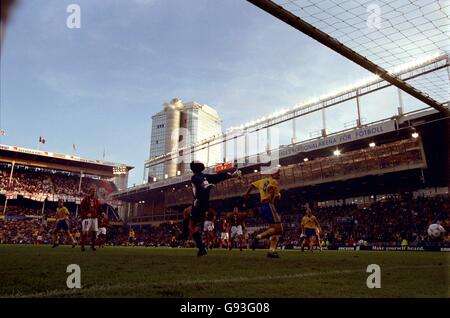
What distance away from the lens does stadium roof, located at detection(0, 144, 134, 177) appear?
55750mm

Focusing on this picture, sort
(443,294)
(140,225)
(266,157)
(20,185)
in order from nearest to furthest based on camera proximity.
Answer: (443,294) → (266,157) → (20,185) → (140,225)

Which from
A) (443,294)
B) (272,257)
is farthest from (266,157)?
(443,294)

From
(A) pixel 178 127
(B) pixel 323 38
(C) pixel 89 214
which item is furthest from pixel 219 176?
(A) pixel 178 127

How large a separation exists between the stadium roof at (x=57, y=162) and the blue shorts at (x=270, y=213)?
57832 millimetres

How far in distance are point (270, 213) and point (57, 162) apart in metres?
62.1

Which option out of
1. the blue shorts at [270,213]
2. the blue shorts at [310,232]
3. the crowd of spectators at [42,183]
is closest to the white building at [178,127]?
the crowd of spectators at [42,183]

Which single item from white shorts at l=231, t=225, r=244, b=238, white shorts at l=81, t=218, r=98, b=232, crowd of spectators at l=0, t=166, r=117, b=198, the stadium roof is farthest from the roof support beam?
the stadium roof

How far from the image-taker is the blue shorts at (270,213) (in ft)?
30.0

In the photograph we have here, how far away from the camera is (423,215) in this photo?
27.8 m

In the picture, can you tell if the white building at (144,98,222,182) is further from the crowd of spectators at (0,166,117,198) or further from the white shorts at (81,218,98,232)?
the white shorts at (81,218,98,232)

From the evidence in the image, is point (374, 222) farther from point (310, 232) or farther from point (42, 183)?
point (42, 183)
